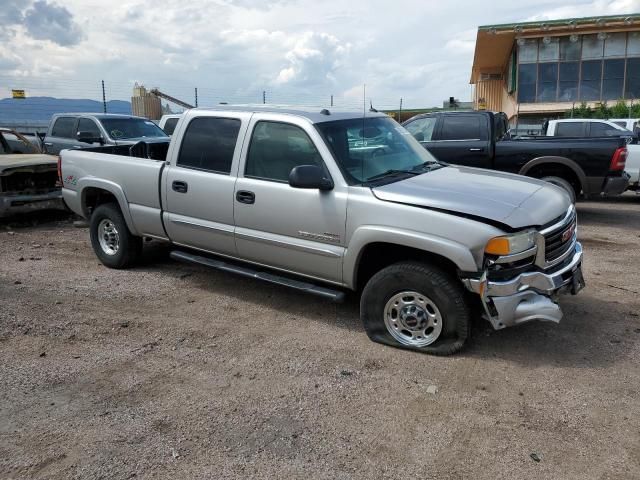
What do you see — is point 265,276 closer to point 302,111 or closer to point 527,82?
point 302,111

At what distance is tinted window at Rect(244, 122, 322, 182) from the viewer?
4758mm

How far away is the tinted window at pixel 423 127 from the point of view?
10.5 meters

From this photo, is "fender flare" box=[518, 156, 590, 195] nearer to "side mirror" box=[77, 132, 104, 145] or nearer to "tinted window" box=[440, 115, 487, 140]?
"tinted window" box=[440, 115, 487, 140]

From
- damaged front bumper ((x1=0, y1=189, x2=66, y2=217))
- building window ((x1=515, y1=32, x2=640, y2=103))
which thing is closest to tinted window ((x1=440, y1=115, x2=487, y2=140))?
damaged front bumper ((x1=0, y1=189, x2=66, y2=217))

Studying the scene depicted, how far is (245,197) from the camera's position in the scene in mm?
5023

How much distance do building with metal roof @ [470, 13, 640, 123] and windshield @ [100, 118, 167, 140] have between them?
67.4ft

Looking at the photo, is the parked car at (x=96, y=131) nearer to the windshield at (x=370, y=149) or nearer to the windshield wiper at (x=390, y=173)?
the windshield at (x=370, y=149)

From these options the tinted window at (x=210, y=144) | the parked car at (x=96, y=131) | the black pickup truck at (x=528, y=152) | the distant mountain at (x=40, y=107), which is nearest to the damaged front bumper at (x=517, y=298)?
the tinted window at (x=210, y=144)

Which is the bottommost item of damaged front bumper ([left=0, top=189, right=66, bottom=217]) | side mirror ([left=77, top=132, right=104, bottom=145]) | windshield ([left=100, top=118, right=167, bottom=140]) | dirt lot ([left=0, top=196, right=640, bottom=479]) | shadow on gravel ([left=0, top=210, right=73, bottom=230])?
dirt lot ([left=0, top=196, right=640, bottom=479])

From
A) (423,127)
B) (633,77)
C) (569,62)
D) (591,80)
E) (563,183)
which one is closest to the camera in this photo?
(563,183)

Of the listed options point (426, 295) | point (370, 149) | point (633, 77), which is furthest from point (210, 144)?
point (633, 77)

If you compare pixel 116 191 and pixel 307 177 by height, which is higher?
pixel 307 177

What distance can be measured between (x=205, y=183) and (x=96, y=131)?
752 cm

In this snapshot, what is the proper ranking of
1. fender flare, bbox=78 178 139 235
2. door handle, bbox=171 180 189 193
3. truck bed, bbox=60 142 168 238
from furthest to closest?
fender flare, bbox=78 178 139 235
truck bed, bbox=60 142 168 238
door handle, bbox=171 180 189 193
